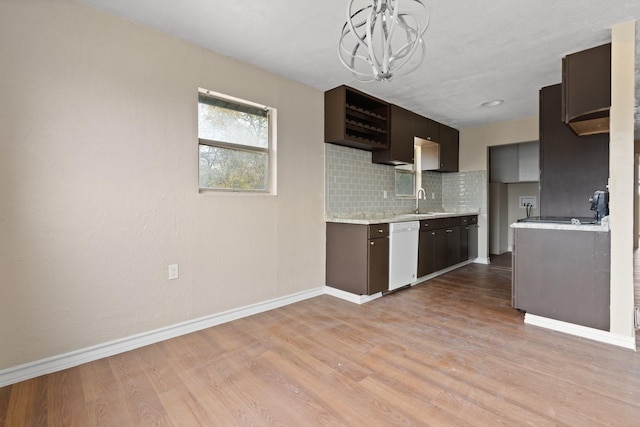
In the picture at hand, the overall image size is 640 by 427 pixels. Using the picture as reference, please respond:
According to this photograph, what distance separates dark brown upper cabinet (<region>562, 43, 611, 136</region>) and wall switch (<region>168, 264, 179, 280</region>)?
3.53 m

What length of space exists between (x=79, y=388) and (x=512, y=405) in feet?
7.90

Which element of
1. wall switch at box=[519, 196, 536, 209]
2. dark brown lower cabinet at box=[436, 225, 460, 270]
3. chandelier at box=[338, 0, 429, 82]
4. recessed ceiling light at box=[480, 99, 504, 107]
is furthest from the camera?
wall switch at box=[519, 196, 536, 209]

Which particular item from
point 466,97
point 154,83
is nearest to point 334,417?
point 154,83

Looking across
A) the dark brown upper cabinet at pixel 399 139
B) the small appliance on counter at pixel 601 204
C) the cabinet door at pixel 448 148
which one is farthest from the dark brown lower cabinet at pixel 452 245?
the small appliance on counter at pixel 601 204

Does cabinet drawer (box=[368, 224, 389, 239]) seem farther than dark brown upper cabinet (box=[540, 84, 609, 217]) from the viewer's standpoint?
Yes

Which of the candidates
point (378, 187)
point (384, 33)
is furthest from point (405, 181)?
point (384, 33)

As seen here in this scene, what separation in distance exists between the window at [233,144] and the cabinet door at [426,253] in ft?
7.06

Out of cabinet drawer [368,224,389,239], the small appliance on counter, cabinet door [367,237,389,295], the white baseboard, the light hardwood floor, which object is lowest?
the light hardwood floor

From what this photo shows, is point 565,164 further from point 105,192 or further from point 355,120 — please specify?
point 105,192

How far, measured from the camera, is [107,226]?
2.14 m

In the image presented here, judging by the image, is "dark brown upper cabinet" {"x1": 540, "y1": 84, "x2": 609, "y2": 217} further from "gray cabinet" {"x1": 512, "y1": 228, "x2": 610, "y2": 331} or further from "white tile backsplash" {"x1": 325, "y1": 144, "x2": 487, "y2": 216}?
"white tile backsplash" {"x1": 325, "y1": 144, "x2": 487, "y2": 216}

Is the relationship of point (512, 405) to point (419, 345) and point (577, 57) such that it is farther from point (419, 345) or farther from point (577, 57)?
point (577, 57)

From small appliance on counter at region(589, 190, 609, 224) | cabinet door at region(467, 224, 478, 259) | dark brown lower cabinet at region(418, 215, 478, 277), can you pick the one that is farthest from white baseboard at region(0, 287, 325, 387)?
cabinet door at region(467, 224, 478, 259)

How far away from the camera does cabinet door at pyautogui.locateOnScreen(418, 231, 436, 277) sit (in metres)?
3.95
